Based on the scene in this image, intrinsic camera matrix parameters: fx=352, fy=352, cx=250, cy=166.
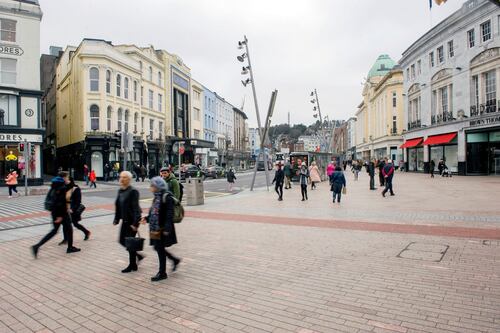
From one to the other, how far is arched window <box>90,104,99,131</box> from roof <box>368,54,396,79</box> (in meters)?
60.1

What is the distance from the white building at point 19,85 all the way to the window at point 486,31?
35.3m

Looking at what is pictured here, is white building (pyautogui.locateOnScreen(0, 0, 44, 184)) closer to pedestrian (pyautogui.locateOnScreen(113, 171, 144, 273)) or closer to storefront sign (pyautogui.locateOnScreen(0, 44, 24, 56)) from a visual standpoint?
storefront sign (pyautogui.locateOnScreen(0, 44, 24, 56))

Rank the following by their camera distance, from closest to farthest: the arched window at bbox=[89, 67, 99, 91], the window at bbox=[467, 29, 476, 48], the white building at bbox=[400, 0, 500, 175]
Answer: the white building at bbox=[400, 0, 500, 175] < the window at bbox=[467, 29, 476, 48] < the arched window at bbox=[89, 67, 99, 91]

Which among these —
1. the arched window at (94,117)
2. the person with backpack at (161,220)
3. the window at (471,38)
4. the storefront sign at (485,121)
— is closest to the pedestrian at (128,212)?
the person with backpack at (161,220)

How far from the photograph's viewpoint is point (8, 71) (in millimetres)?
Answer: 26312

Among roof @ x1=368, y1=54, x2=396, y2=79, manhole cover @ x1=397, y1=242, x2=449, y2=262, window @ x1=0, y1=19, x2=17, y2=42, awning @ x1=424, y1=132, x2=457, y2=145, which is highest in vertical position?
roof @ x1=368, y1=54, x2=396, y2=79

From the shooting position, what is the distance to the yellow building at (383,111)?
5706cm

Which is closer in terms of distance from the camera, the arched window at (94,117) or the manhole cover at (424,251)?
the manhole cover at (424,251)

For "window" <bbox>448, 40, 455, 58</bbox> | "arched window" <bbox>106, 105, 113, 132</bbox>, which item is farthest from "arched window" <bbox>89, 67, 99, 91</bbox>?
"window" <bbox>448, 40, 455, 58</bbox>

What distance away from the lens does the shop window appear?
1019 inches

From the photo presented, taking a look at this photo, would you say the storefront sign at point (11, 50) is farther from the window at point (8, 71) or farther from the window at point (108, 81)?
the window at point (108, 81)

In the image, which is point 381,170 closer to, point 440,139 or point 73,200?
point 73,200

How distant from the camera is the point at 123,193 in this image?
221 inches

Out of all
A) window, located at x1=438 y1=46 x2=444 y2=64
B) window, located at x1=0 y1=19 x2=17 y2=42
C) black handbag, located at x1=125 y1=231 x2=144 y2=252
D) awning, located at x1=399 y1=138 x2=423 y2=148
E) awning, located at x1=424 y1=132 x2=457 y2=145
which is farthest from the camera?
awning, located at x1=399 y1=138 x2=423 y2=148
